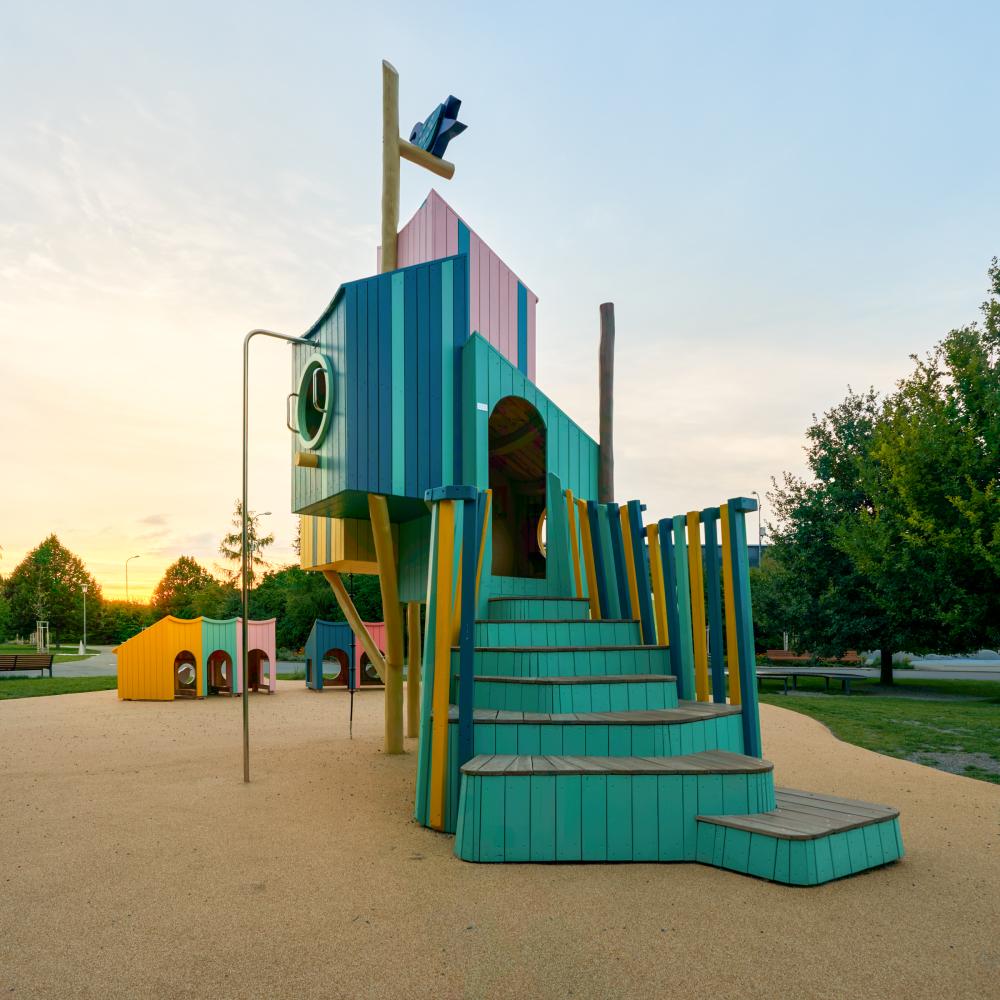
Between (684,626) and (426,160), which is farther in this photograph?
(426,160)

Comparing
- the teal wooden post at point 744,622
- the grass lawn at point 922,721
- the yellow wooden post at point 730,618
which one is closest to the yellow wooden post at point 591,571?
the yellow wooden post at point 730,618

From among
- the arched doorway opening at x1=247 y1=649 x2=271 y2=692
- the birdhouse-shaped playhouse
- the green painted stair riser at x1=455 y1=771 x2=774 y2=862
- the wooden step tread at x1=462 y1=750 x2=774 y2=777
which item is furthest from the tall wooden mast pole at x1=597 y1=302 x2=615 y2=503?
the arched doorway opening at x1=247 y1=649 x2=271 y2=692

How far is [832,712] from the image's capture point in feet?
45.0

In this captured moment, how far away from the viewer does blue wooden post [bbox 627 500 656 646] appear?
22.4 feet

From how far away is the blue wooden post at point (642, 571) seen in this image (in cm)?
683

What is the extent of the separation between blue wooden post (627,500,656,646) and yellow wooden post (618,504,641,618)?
0.06 m

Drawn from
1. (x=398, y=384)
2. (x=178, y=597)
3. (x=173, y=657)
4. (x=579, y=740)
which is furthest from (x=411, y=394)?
(x=178, y=597)

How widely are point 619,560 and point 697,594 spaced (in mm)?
1074

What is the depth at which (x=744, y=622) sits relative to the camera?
6.13 metres

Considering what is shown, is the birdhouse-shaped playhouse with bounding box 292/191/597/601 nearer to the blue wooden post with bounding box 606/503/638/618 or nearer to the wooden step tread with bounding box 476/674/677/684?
the blue wooden post with bounding box 606/503/638/618

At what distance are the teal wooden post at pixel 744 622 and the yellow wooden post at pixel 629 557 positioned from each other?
3.99ft

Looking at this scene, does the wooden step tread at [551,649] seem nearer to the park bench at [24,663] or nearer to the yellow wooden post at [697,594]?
the yellow wooden post at [697,594]

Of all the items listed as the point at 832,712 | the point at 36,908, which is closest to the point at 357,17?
the point at 36,908

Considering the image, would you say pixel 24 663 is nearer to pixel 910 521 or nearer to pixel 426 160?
pixel 426 160
